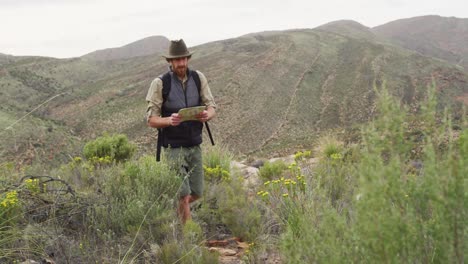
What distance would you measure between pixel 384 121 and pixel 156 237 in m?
2.90

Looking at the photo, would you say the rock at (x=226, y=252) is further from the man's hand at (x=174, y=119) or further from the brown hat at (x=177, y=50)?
the brown hat at (x=177, y=50)

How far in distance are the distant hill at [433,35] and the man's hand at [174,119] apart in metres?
87.0

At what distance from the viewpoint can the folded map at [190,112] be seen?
14.5 feet

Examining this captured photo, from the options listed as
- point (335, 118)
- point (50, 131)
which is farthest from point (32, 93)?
point (335, 118)

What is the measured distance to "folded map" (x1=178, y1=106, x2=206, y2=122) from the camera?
4.42 m

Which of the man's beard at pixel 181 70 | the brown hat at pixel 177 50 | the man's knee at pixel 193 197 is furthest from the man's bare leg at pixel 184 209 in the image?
the brown hat at pixel 177 50

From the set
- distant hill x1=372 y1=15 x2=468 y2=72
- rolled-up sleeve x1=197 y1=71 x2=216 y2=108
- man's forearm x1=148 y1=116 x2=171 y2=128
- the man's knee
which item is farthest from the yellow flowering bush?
distant hill x1=372 y1=15 x2=468 y2=72

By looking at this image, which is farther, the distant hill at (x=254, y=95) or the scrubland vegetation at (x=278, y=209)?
the distant hill at (x=254, y=95)

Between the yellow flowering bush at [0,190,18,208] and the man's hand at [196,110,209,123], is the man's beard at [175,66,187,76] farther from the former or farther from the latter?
the yellow flowering bush at [0,190,18,208]

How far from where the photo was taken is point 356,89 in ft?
124

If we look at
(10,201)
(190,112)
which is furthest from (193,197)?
(10,201)

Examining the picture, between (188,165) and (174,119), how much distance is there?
2.45ft

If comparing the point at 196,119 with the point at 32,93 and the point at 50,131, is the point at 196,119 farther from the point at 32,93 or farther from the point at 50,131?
the point at 32,93

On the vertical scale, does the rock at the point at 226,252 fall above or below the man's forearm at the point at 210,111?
below
